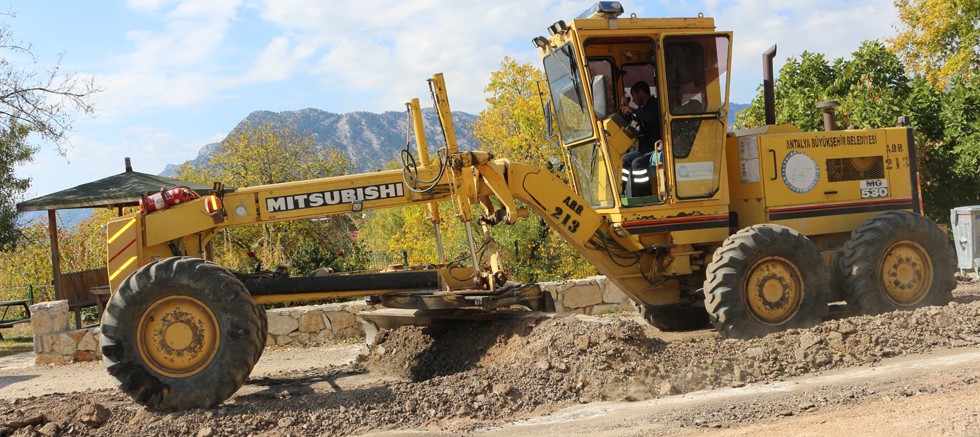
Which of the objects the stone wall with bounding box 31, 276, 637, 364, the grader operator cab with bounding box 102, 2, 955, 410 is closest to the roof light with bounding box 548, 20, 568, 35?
the grader operator cab with bounding box 102, 2, 955, 410

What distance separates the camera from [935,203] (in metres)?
16.7

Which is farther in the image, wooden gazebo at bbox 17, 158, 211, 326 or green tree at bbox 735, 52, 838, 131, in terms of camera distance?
green tree at bbox 735, 52, 838, 131

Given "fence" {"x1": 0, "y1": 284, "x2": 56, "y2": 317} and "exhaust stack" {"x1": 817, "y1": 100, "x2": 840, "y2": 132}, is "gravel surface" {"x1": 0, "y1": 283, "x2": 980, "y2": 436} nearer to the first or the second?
"exhaust stack" {"x1": 817, "y1": 100, "x2": 840, "y2": 132}

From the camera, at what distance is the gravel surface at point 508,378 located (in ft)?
20.7

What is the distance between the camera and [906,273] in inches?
367

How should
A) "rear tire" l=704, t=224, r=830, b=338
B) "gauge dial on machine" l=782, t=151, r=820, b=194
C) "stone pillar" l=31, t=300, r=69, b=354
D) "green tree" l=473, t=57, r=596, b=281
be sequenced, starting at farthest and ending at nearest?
"green tree" l=473, t=57, r=596, b=281 < "stone pillar" l=31, t=300, r=69, b=354 < "gauge dial on machine" l=782, t=151, r=820, b=194 < "rear tire" l=704, t=224, r=830, b=338

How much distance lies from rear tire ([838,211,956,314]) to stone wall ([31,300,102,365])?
932 cm

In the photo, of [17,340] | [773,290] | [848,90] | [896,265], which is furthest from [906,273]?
[17,340]

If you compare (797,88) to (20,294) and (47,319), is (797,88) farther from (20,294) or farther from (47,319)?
(20,294)

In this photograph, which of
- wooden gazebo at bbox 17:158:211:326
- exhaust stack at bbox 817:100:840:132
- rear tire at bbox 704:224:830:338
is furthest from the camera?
wooden gazebo at bbox 17:158:211:326

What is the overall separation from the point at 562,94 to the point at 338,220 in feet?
63.7

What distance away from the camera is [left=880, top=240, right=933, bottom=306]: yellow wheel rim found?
30.3 ft

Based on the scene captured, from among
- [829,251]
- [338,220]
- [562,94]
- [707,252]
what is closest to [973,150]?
[829,251]

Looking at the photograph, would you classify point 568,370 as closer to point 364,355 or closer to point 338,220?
point 364,355
